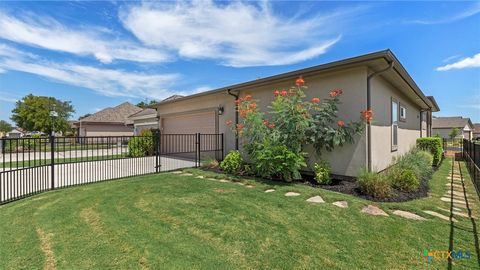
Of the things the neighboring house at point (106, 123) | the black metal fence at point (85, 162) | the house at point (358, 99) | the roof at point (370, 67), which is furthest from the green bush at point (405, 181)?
the neighboring house at point (106, 123)

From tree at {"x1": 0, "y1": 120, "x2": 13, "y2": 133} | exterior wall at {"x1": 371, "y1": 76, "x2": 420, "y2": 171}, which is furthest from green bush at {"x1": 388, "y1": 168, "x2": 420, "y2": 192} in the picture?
tree at {"x1": 0, "y1": 120, "x2": 13, "y2": 133}

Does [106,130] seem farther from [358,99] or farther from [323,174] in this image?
[358,99]

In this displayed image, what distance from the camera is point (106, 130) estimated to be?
2902 centimetres

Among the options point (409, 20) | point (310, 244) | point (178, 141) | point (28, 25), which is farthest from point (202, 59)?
point (310, 244)

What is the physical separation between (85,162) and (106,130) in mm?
21208

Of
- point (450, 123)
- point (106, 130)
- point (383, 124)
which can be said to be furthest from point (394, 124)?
point (450, 123)

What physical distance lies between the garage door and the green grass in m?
6.16

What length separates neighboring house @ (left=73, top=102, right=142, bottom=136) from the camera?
27977mm

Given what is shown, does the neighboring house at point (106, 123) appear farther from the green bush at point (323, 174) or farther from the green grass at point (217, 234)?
the green bush at point (323, 174)

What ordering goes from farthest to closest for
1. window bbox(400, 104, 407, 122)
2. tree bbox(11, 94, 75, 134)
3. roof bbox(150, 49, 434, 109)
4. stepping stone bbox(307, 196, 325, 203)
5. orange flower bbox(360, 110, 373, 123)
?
tree bbox(11, 94, 75, 134), window bbox(400, 104, 407, 122), orange flower bbox(360, 110, 373, 123), roof bbox(150, 49, 434, 109), stepping stone bbox(307, 196, 325, 203)

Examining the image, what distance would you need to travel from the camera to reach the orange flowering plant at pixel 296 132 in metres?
5.86

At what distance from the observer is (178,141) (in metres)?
13.2

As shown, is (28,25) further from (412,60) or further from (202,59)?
(412,60)

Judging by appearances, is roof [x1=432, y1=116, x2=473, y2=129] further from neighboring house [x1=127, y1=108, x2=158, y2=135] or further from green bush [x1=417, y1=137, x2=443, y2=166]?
neighboring house [x1=127, y1=108, x2=158, y2=135]
